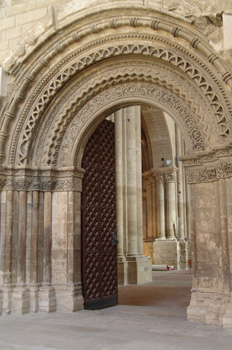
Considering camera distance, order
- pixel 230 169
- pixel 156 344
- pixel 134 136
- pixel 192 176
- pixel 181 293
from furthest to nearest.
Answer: pixel 134 136, pixel 181 293, pixel 192 176, pixel 230 169, pixel 156 344

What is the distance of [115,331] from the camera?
6.41 metres

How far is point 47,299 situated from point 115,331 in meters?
2.13

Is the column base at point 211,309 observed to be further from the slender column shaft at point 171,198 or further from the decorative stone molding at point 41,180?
the slender column shaft at point 171,198

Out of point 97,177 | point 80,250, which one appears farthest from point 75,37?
point 80,250

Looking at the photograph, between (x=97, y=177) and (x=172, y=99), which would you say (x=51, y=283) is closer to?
(x=97, y=177)

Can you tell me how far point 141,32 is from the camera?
777cm

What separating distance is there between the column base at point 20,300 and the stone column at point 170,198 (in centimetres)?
1270

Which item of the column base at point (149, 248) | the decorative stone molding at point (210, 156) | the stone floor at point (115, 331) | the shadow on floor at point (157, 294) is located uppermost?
the decorative stone molding at point (210, 156)

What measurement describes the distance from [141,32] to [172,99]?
139 cm

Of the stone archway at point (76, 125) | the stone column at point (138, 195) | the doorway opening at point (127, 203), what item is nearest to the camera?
the stone archway at point (76, 125)

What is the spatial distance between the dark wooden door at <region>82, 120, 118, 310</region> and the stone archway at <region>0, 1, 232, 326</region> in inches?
11.4

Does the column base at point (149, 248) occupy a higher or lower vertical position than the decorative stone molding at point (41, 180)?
lower

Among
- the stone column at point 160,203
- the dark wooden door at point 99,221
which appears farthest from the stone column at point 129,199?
the stone column at point 160,203

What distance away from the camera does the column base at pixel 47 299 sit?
8.05m
